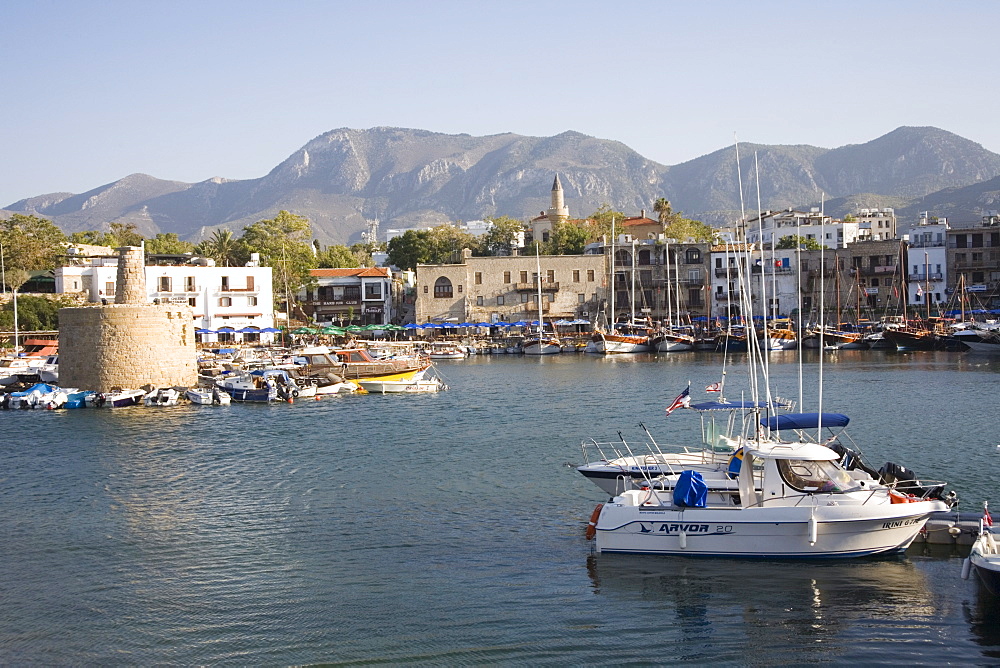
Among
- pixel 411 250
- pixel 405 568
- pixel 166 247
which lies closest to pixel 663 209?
pixel 411 250

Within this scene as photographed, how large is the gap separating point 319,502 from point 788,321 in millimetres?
79273

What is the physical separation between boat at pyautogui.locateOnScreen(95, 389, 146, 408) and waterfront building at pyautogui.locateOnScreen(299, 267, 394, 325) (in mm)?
55288

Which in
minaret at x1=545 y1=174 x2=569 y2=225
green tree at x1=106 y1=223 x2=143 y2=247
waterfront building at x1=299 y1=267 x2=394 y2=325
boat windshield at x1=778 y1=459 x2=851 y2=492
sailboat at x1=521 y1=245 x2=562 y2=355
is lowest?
boat windshield at x1=778 y1=459 x2=851 y2=492

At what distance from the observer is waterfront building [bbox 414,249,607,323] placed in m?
103

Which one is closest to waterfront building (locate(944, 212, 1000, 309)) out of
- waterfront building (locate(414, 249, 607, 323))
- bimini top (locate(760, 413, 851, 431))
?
waterfront building (locate(414, 249, 607, 323))

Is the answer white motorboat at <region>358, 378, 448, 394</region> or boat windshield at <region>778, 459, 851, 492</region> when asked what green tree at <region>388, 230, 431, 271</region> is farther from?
boat windshield at <region>778, 459, 851, 492</region>

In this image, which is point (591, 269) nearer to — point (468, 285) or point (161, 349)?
point (468, 285)

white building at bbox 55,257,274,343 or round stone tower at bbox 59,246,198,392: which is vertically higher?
white building at bbox 55,257,274,343

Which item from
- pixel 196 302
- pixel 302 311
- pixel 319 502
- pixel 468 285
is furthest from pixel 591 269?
pixel 319 502

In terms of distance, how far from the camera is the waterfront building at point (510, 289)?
338 ft

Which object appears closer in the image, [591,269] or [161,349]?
[161,349]

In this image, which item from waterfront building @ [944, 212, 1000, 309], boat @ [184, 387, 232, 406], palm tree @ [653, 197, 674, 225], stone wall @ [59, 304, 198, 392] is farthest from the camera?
palm tree @ [653, 197, 674, 225]

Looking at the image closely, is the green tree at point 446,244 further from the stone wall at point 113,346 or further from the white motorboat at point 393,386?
the stone wall at point 113,346

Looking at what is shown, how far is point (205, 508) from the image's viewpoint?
1029 inches
